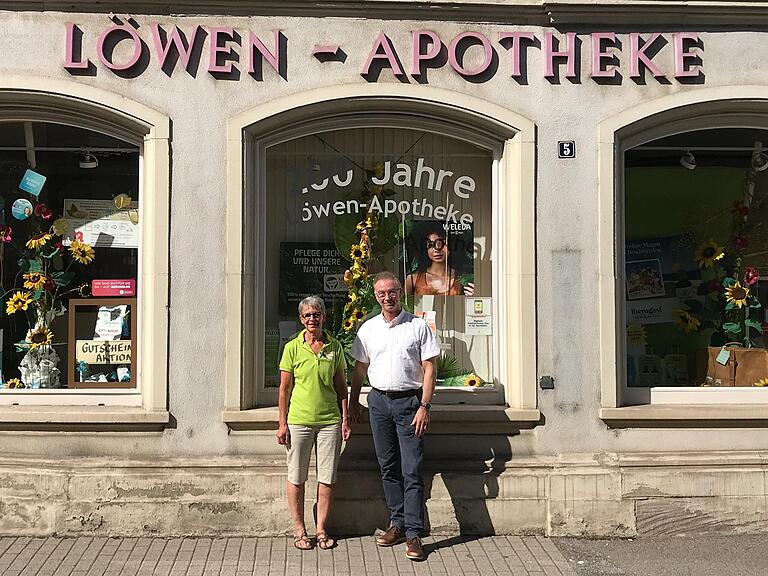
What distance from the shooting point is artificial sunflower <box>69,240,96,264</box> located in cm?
631

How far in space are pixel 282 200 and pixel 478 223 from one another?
1540mm

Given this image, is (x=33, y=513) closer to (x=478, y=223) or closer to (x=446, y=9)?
(x=478, y=223)

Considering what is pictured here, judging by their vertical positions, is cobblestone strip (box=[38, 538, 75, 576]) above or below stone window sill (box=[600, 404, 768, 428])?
below

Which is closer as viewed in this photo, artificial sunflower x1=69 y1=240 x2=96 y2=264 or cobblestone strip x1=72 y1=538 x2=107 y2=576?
cobblestone strip x1=72 y1=538 x2=107 y2=576

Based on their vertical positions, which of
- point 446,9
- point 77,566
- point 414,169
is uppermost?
point 446,9

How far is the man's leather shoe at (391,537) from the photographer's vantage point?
561cm

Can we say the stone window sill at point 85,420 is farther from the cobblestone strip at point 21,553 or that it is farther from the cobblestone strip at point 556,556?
the cobblestone strip at point 556,556

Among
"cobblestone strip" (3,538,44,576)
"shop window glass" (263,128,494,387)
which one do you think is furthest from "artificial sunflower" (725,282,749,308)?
"cobblestone strip" (3,538,44,576)

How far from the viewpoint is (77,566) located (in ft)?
17.2

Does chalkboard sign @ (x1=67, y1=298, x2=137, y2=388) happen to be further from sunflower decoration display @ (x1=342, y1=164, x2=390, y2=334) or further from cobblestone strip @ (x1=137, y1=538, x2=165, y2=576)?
sunflower decoration display @ (x1=342, y1=164, x2=390, y2=334)

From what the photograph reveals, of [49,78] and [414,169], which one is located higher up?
[49,78]

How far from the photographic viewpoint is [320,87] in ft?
19.7

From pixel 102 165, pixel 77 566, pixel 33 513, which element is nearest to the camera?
pixel 77 566

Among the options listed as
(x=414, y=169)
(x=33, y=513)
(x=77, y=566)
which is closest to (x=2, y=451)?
(x=33, y=513)
